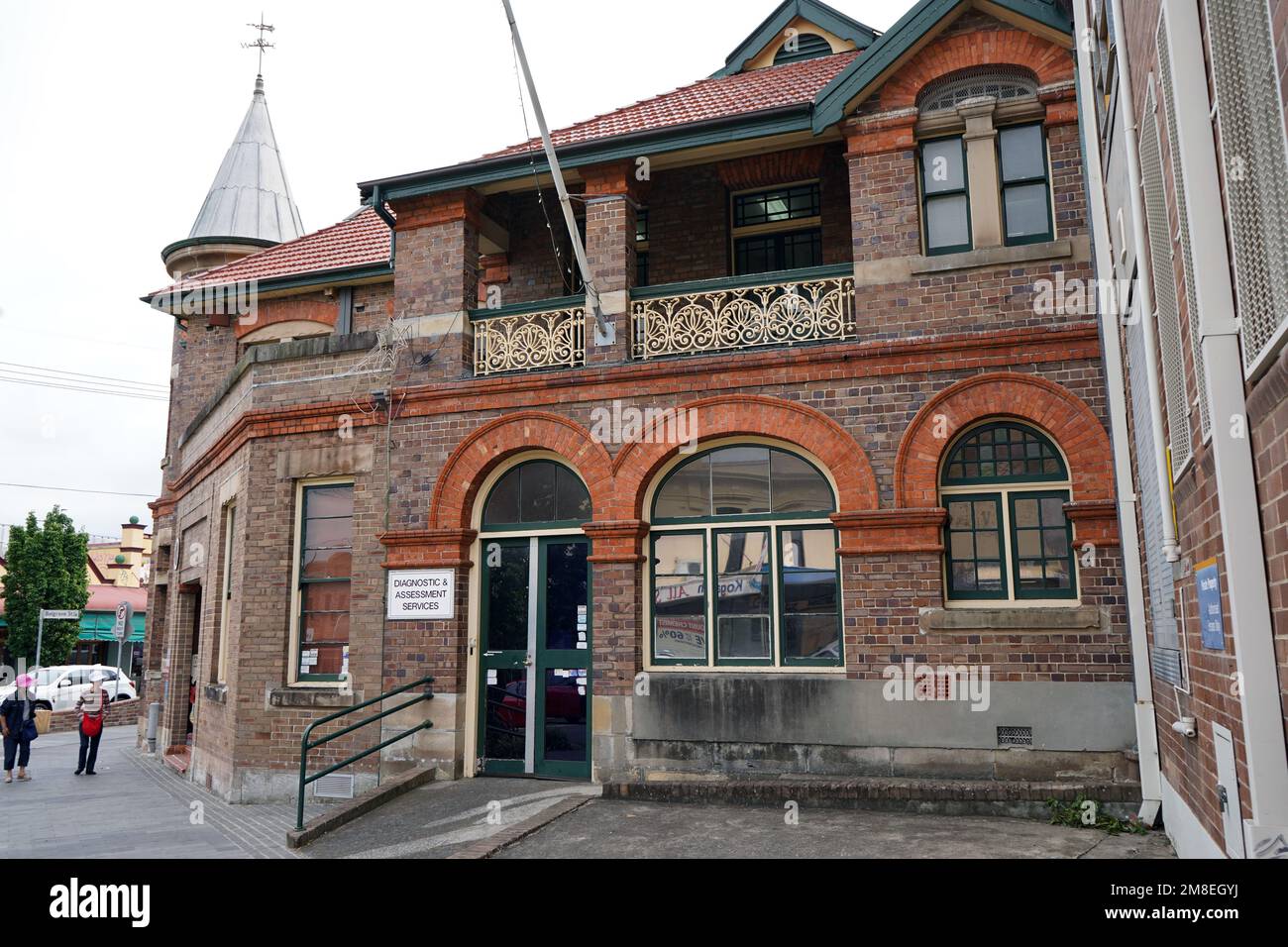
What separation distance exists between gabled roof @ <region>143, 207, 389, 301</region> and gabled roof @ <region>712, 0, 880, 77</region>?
6035mm

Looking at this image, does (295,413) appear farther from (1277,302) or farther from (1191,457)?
(1277,302)

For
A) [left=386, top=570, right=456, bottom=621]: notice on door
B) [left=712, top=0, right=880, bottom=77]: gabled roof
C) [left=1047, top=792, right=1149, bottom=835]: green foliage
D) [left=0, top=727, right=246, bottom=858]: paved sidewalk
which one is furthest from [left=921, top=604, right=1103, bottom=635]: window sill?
[left=712, top=0, right=880, bottom=77]: gabled roof

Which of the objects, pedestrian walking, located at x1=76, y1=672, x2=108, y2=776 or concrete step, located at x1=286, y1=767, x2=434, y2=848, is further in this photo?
pedestrian walking, located at x1=76, y1=672, x2=108, y2=776

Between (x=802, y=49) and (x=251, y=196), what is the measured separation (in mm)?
13197

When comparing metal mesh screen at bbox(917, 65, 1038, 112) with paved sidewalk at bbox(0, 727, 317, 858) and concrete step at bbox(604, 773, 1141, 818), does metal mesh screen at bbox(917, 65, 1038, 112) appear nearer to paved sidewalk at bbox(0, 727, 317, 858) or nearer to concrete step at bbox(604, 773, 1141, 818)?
concrete step at bbox(604, 773, 1141, 818)

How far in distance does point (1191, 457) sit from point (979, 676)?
454 cm

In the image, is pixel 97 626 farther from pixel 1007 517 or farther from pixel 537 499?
pixel 1007 517

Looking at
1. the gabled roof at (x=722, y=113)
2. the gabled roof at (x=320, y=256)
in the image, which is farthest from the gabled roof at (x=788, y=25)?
the gabled roof at (x=320, y=256)

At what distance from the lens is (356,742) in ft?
37.7

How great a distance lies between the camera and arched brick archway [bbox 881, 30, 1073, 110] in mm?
9805

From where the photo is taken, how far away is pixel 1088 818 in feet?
25.5

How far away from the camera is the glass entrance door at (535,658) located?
10.8 meters

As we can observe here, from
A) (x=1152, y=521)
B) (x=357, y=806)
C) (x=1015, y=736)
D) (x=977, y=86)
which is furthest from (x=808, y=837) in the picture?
(x=977, y=86)

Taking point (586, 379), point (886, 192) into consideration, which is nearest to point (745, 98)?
point (886, 192)
